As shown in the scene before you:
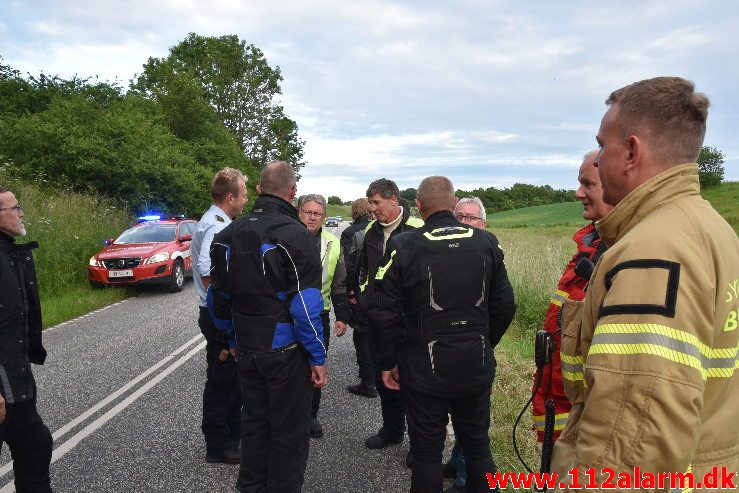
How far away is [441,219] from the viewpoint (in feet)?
10.1

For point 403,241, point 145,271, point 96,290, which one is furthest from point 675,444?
point 96,290

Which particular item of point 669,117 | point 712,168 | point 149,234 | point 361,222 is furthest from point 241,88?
point 712,168

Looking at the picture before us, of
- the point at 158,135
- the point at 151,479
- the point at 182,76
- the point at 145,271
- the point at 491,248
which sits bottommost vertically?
the point at 151,479

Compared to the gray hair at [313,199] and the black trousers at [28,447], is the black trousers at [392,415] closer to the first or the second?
the gray hair at [313,199]

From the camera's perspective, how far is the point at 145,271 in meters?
11.1

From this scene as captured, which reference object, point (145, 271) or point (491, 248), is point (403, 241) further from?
point (145, 271)

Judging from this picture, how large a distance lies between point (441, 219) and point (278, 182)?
1.08 m

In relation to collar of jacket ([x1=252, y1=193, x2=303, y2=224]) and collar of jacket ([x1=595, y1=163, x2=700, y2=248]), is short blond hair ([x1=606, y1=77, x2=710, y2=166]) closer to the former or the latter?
collar of jacket ([x1=595, y1=163, x2=700, y2=248])

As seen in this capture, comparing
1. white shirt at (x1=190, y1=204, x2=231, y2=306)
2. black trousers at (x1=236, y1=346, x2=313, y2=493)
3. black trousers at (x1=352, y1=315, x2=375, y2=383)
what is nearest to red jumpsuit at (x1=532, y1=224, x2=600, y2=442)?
black trousers at (x1=236, y1=346, x2=313, y2=493)

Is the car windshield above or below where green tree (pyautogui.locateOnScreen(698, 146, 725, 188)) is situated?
below

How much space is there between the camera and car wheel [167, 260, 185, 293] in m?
11.7

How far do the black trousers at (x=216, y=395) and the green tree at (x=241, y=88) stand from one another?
36.5 m

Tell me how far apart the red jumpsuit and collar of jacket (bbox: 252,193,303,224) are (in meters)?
→ 1.63

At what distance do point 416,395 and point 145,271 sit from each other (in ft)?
32.3
